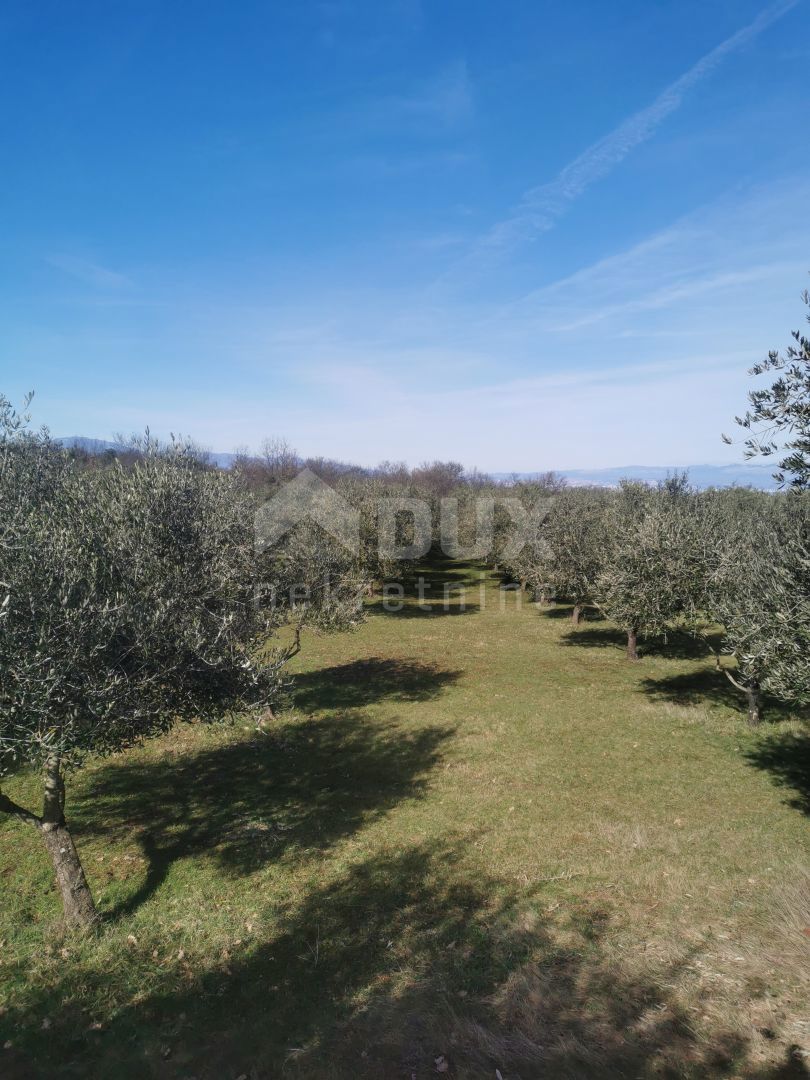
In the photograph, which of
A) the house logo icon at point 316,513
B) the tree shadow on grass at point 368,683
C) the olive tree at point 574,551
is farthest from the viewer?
the olive tree at point 574,551

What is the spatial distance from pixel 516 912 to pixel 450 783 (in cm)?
637

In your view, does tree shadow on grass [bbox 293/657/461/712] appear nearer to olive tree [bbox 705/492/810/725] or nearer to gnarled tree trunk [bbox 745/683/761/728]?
gnarled tree trunk [bbox 745/683/761/728]

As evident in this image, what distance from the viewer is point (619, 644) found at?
3722cm

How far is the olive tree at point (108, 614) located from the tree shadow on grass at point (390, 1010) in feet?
9.43

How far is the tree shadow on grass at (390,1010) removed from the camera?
8.51 m

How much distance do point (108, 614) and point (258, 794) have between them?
10187 mm

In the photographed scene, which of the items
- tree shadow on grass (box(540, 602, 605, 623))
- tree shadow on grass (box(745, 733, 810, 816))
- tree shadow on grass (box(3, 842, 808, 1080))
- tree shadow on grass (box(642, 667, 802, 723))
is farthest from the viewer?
tree shadow on grass (box(540, 602, 605, 623))

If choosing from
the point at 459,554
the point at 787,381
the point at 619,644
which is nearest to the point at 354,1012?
the point at 787,381

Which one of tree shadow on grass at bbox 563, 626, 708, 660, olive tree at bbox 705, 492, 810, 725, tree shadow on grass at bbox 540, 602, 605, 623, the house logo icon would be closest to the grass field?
olive tree at bbox 705, 492, 810, 725

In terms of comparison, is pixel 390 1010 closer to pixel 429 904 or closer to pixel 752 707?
Answer: pixel 429 904

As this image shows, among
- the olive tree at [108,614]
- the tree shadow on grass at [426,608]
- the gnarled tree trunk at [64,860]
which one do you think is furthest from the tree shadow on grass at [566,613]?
the gnarled tree trunk at [64,860]

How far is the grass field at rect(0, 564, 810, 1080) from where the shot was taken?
891 centimetres

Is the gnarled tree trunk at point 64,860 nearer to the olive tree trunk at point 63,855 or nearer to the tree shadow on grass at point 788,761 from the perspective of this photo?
the olive tree trunk at point 63,855

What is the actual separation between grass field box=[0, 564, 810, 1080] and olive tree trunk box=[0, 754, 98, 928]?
470mm
